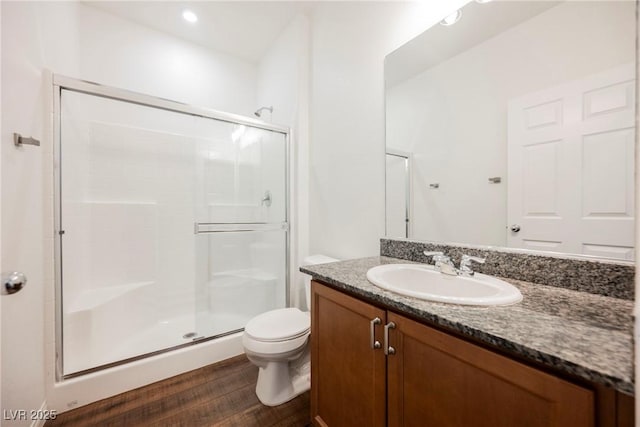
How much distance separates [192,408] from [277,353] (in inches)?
22.8

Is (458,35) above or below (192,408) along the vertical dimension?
above

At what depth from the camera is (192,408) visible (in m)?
1.38

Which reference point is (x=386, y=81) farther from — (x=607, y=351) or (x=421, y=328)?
(x=607, y=351)

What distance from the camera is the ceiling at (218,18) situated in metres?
2.03

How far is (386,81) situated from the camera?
1.49 meters

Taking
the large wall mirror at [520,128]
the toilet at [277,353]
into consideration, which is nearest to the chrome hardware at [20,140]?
the toilet at [277,353]

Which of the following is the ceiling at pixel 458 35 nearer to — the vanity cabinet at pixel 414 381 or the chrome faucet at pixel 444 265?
the chrome faucet at pixel 444 265

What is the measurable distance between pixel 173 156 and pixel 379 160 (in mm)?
1959

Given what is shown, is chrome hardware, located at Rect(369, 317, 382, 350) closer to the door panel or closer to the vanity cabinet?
the vanity cabinet

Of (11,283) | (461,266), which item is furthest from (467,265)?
(11,283)

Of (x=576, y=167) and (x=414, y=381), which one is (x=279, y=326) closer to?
(x=414, y=381)

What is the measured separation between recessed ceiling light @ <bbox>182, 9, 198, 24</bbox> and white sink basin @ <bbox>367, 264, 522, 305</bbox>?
2.60 meters

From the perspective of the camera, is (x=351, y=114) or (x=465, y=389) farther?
(x=351, y=114)

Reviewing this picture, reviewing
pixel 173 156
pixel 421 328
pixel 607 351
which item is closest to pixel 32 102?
pixel 173 156
